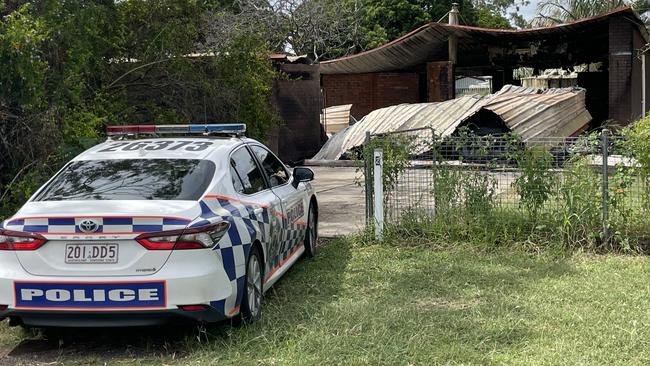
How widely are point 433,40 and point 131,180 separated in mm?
18145

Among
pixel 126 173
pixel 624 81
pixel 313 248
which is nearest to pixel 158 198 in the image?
pixel 126 173

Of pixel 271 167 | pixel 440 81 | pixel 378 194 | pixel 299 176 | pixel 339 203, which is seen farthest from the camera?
pixel 440 81

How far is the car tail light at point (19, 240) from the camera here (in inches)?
191

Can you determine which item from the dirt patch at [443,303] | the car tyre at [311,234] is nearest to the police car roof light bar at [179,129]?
the car tyre at [311,234]

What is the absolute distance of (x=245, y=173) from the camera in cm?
623

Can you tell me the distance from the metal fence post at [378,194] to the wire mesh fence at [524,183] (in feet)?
0.38

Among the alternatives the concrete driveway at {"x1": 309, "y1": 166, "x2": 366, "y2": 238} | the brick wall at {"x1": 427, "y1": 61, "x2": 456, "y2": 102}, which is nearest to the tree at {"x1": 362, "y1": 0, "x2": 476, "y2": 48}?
the brick wall at {"x1": 427, "y1": 61, "x2": 456, "y2": 102}

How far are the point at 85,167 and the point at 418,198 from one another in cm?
399

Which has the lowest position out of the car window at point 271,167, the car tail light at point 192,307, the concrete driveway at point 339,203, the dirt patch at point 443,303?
the dirt patch at point 443,303

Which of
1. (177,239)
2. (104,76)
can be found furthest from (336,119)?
(177,239)

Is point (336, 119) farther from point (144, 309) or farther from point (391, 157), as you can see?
point (144, 309)

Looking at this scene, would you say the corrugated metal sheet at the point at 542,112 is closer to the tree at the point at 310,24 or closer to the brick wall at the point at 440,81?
the brick wall at the point at 440,81

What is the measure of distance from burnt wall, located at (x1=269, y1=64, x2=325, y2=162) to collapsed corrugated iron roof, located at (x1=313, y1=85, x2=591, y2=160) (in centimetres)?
111

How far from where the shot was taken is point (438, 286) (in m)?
6.50
